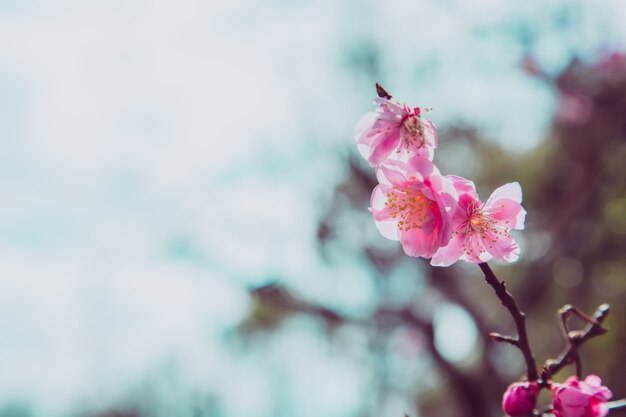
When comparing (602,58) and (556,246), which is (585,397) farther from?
(556,246)

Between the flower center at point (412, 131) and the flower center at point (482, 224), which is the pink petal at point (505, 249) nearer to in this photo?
the flower center at point (482, 224)

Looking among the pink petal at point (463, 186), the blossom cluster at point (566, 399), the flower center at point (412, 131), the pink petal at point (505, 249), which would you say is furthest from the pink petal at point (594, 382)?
the flower center at point (412, 131)

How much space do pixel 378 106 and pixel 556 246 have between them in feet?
14.4

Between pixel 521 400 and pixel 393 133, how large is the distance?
0.42 meters

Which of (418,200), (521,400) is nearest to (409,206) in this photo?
(418,200)

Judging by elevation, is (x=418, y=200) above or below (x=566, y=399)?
above

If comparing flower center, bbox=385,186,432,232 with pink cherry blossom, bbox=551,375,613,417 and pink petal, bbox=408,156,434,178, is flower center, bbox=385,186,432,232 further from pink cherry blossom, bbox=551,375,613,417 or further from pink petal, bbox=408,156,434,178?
pink cherry blossom, bbox=551,375,613,417

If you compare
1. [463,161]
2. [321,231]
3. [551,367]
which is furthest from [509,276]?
[551,367]

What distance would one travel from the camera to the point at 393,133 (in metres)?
0.91

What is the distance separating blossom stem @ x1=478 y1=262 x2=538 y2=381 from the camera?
0.75 meters

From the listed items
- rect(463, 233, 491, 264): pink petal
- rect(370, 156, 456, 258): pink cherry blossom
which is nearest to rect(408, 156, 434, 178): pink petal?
rect(370, 156, 456, 258): pink cherry blossom

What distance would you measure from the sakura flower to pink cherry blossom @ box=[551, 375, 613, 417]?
0.37 m

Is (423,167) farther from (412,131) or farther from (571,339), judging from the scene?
(571,339)

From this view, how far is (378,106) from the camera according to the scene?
0.94 meters
